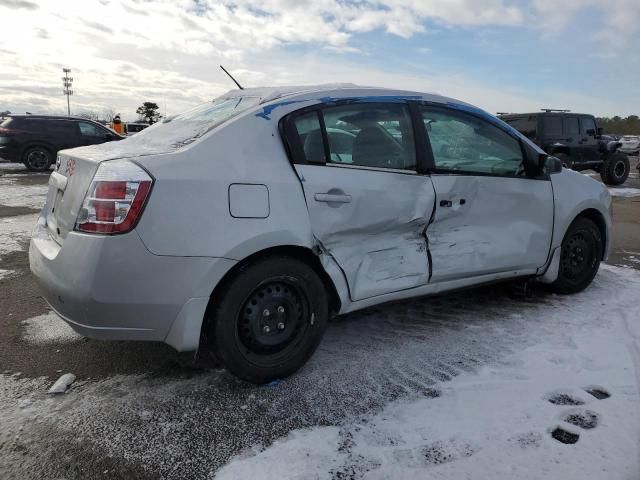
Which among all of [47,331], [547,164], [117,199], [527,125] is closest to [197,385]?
[117,199]

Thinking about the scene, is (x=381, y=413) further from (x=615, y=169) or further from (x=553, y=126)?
(x=615, y=169)

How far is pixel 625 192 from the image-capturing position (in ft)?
42.8

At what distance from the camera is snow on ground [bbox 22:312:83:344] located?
344cm

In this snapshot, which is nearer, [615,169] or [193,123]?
[193,123]

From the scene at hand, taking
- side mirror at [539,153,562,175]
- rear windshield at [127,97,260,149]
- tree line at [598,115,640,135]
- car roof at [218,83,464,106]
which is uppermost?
tree line at [598,115,640,135]

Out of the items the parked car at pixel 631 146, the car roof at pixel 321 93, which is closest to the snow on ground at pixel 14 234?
the car roof at pixel 321 93

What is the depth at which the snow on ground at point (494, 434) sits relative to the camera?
215cm

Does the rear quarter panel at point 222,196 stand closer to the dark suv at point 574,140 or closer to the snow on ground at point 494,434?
the snow on ground at point 494,434

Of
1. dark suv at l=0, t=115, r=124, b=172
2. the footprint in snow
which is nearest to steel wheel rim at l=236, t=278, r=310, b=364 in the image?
the footprint in snow

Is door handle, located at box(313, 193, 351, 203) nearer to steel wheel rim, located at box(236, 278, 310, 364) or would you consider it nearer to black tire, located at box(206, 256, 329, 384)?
black tire, located at box(206, 256, 329, 384)

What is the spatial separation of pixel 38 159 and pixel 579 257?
14.9 meters

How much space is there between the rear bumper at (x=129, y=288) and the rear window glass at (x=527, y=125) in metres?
11.7

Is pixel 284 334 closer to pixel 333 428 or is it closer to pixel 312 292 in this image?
pixel 312 292

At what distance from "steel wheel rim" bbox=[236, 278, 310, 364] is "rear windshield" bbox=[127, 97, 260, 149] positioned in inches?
36.1
